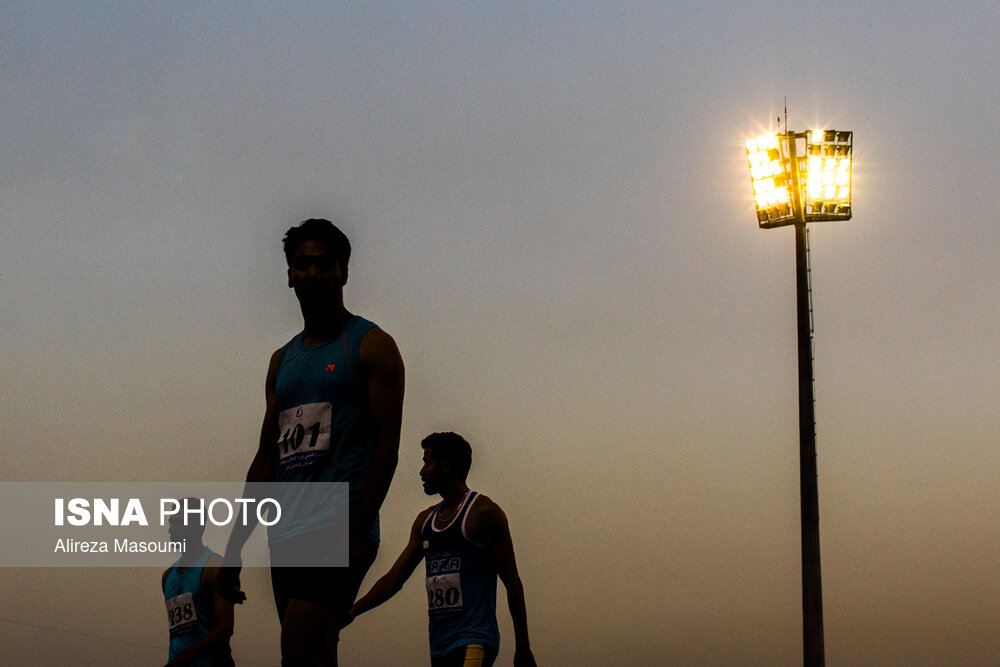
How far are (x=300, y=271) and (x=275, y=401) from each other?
1.86 ft

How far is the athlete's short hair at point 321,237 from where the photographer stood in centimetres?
468

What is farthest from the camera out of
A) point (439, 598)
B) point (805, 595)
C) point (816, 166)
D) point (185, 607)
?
point (816, 166)

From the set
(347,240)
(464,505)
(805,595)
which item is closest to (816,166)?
(805,595)

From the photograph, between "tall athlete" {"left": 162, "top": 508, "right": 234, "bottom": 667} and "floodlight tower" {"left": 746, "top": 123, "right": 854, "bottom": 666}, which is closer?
"tall athlete" {"left": 162, "top": 508, "right": 234, "bottom": 667}

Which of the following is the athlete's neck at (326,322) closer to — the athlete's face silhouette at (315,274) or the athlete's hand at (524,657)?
the athlete's face silhouette at (315,274)

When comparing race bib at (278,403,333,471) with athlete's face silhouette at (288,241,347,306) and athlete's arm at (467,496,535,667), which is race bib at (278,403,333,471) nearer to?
athlete's face silhouette at (288,241,347,306)

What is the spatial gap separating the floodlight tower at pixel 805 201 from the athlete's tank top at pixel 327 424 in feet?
39.6

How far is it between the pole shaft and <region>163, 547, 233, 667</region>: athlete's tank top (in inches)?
378

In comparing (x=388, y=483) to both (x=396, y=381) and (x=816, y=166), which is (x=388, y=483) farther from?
(x=816, y=166)

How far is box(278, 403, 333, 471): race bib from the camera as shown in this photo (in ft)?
14.9

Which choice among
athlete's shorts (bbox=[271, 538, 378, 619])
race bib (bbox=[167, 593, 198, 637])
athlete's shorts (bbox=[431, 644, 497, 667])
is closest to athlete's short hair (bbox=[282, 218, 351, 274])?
athlete's shorts (bbox=[271, 538, 378, 619])

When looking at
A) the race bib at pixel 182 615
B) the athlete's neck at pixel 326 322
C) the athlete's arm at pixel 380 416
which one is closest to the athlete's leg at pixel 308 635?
the athlete's arm at pixel 380 416

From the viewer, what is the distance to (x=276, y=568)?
452 centimetres

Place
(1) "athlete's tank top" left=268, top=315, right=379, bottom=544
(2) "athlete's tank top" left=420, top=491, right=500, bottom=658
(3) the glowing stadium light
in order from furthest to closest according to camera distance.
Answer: (3) the glowing stadium light
(2) "athlete's tank top" left=420, top=491, right=500, bottom=658
(1) "athlete's tank top" left=268, top=315, right=379, bottom=544
